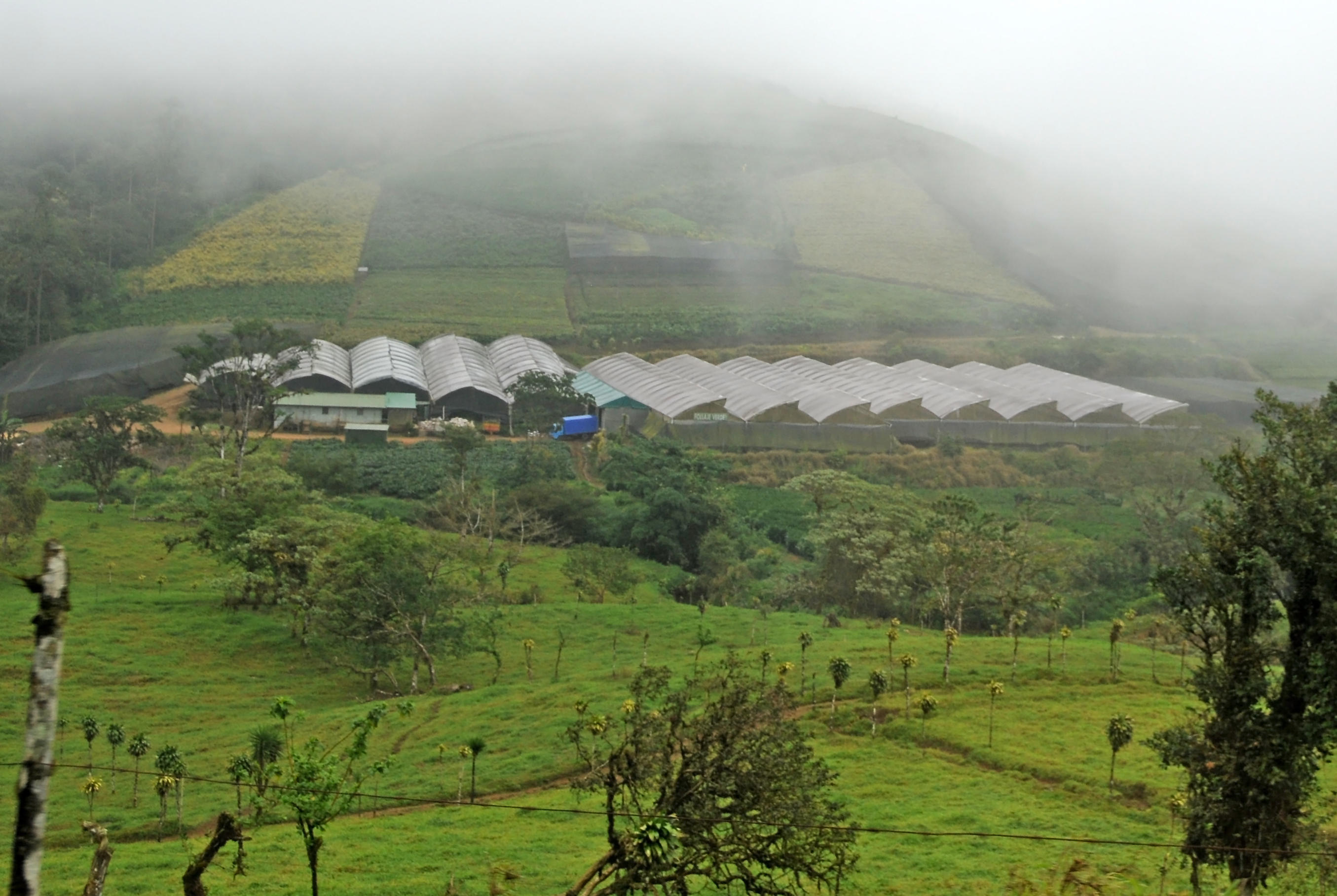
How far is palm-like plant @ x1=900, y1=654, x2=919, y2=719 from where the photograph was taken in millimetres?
23109

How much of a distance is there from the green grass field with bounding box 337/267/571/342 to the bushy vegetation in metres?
4.20

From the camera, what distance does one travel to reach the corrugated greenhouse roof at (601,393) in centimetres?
5850

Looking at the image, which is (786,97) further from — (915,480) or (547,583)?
(547,583)

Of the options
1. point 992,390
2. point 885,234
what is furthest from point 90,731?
point 885,234

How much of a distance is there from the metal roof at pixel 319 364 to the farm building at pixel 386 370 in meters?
0.31

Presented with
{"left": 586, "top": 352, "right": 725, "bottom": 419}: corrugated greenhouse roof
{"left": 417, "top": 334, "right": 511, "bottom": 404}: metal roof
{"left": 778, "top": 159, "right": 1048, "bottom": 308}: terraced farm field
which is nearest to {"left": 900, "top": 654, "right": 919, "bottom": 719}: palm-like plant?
{"left": 586, "top": 352, "right": 725, "bottom": 419}: corrugated greenhouse roof

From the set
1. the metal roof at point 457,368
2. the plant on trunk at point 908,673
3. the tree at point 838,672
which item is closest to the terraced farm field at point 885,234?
the metal roof at point 457,368

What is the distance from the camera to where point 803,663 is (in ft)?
83.4

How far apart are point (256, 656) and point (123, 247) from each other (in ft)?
212

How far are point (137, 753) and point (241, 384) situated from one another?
2469 cm

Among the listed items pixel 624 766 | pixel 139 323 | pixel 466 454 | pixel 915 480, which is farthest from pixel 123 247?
pixel 624 766

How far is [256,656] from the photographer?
2828 cm

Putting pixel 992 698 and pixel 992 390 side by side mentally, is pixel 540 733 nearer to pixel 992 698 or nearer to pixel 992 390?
pixel 992 698

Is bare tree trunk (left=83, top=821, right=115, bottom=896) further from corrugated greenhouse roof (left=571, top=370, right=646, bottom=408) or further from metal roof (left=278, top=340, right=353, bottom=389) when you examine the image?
corrugated greenhouse roof (left=571, top=370, right=646, bottom=408)
